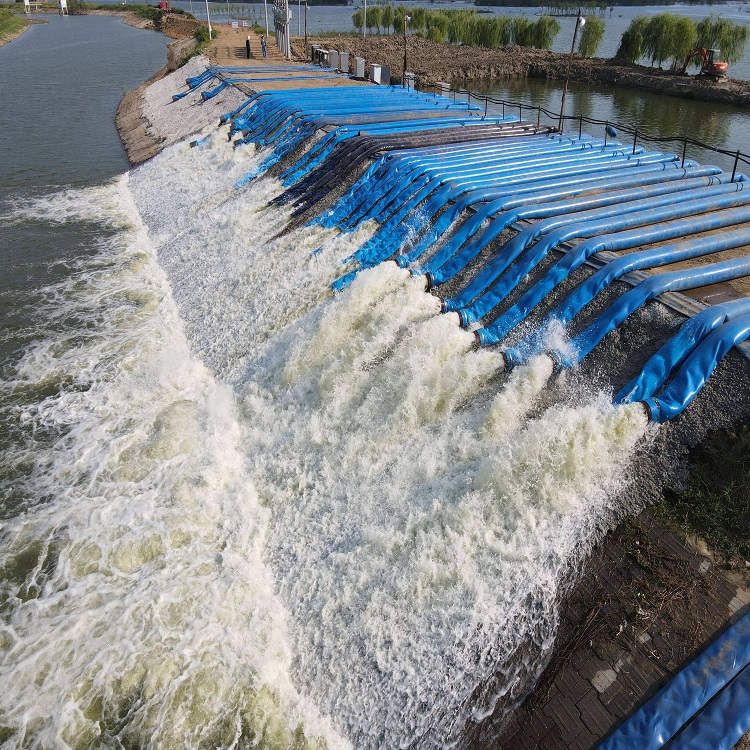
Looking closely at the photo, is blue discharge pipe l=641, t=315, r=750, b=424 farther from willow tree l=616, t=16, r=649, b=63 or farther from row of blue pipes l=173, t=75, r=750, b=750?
willow tree l=616, t=16, r=649, b=63

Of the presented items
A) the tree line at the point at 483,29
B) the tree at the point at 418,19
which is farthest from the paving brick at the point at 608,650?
the tree at the point at 418,19

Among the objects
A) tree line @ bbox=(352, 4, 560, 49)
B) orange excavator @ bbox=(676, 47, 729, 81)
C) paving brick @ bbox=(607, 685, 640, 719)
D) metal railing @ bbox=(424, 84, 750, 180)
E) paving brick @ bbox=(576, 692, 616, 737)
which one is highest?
tree line @ bbox=(352, 4, 560, 49)

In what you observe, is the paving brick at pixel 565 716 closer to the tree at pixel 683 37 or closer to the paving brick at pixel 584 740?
the paving brick at pixel 584 740

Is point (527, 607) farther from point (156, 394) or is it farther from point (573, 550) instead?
point (156, 394)

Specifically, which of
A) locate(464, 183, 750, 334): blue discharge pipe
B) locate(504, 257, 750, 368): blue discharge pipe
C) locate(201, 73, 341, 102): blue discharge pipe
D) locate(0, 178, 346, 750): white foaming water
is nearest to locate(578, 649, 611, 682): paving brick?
locate(0, 178, 346, 750): white foaming water

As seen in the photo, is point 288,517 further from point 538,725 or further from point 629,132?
point 629,132
